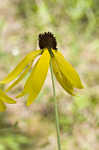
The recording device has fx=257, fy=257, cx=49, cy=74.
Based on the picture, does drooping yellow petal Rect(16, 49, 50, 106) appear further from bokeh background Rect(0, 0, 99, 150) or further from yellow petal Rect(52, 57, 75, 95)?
bokeh background Rect(0, 0, 99, 150)

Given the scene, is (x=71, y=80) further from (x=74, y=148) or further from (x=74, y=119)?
(x=74, y=119)

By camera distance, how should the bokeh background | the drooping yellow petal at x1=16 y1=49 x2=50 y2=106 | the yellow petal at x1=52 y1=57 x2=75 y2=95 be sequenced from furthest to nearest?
the bokeh background, the yellow petal at x1=52 y1=57 x2=75 y2=95, the drooping yellow petal at x1=16 y1=49 x2=50 y2=106

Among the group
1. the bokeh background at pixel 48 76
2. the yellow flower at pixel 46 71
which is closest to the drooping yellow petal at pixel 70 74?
the yellow flower at pixel 46 71

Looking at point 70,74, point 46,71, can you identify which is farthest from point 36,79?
point 70,74

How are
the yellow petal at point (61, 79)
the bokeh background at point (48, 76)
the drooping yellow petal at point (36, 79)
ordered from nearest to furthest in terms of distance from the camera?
the drooping yellow petal at point (36, 79), the yellow petal at point (61, 79), the bokeh background at point (48, 76)

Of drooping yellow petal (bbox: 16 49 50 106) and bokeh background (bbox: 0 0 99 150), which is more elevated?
bokeh background (bbox: 0 0 99 150)

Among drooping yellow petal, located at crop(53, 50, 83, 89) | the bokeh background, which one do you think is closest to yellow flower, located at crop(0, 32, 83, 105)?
drooping yellow petal, located at crop(53, 50, 83, 89)

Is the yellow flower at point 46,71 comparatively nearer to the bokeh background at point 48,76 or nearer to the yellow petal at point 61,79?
the yellow petal at point 61,79

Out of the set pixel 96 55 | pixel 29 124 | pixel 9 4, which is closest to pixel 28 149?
pixel 29 124
